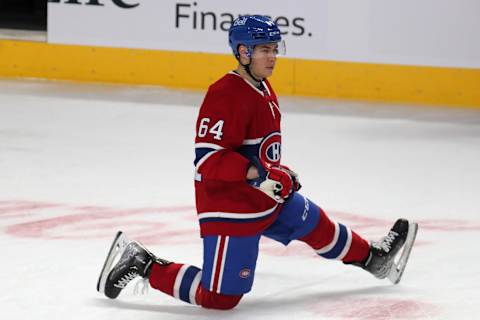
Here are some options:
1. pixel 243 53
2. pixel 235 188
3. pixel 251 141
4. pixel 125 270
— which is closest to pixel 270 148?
pixel 251 141

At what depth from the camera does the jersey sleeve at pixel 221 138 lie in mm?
3504

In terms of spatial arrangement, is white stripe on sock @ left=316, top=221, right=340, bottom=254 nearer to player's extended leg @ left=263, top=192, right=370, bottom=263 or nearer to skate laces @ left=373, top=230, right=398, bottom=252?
player's extended leg @ left=263, top=192, right=370, bottom=263

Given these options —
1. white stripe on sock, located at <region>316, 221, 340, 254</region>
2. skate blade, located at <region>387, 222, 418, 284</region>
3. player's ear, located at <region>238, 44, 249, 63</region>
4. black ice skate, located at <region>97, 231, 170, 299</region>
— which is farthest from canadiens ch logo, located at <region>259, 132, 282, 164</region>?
skate blade, located at <region>387, 222, 418, 284</region>

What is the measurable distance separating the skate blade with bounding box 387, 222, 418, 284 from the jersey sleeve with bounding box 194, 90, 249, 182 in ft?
2.47

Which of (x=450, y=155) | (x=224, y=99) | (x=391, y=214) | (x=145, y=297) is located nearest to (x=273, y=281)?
(x=145, y=297)

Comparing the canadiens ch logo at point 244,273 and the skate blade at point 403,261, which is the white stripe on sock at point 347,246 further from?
the canadiens ch logo at point 244,273

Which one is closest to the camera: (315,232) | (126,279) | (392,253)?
(126,279)

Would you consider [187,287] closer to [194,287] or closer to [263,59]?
[194,287]

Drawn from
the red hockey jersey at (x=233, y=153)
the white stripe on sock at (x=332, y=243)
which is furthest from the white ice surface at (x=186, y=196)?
the red hockey jersey at (x=233, y=153)

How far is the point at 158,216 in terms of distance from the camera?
4.96 meters

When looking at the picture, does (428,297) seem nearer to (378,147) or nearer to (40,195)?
(40,195)

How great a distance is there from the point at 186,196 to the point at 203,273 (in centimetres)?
172

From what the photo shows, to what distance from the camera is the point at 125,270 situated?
3760 millimetres

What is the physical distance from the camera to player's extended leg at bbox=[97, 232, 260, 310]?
360 centimetres
